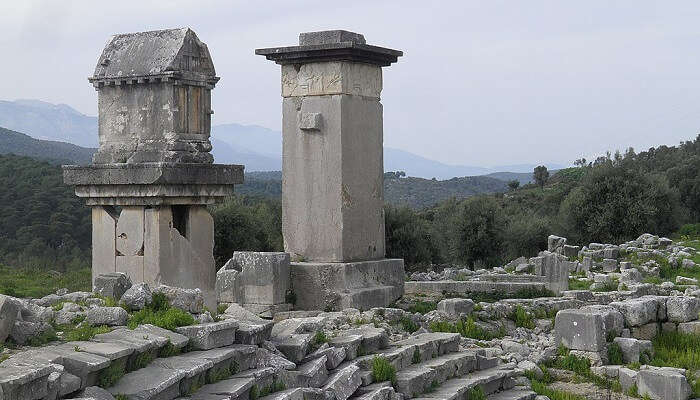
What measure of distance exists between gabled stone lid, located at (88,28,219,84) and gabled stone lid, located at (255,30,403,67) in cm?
143

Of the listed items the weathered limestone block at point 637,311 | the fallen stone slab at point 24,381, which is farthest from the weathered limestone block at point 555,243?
the fallen stone slab at point 24,381

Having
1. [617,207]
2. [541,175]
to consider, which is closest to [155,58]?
[617,207]

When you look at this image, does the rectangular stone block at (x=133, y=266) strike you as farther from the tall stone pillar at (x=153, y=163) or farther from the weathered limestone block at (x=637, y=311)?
the weathered limestone block at (x=637, y=311)

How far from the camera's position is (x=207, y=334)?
7.76 m

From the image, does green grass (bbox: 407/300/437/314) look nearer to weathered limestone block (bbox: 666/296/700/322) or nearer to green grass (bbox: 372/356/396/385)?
weathered limestone block (bbox: 666/296/700/322)

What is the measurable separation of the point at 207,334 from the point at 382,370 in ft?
6.45

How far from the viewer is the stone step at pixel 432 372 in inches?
350

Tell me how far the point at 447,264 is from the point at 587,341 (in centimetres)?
2580

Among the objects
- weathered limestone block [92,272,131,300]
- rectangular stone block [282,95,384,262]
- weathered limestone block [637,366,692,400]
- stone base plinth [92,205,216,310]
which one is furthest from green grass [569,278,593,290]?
weathered limestone block [92,272,131,300]

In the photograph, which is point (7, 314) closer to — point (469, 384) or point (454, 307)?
point (469, 384)

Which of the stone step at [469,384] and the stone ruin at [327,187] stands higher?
the stone ruin at [327,187]

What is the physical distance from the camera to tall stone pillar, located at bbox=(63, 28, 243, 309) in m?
11.7

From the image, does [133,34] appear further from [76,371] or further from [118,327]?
[76,371]

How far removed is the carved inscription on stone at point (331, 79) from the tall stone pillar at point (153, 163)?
5.12 feet
